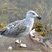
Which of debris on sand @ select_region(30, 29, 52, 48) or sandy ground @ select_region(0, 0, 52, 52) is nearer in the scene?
sandy ground @ select_region(0, 0, 52, 52)

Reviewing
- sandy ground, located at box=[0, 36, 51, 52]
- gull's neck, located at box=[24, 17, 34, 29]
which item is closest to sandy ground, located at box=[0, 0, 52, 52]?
sandy ground, located at box=[0, 36, 51, 52]

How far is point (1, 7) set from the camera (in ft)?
21.9

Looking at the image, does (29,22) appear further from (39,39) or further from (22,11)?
(22,11)

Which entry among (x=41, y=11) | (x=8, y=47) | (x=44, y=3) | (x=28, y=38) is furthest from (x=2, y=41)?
(x=44, y=3)

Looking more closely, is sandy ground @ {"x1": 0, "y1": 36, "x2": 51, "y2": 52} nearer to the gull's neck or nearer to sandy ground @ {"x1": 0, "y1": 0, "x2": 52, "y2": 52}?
sandy ground @ {"x1": 0, "y1": 0, "x2": 52, "y2": 52}

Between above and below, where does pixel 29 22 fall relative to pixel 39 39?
above

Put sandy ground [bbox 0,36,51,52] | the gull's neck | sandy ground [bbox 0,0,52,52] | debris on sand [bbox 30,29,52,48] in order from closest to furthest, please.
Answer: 1. the gull's neck
2. sandy ground [bbox 0,36,51,52]
3. sandy ground [bbox 0,0,52,52]
4. debris on sand [bbox 30,29,52,48]

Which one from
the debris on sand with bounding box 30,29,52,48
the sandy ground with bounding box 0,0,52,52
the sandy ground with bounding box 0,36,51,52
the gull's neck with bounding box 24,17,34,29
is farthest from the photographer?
the debris on sand with bounding box 30,29,52,48

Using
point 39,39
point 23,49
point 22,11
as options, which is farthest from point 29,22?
point 22,11

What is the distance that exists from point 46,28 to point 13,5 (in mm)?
1518

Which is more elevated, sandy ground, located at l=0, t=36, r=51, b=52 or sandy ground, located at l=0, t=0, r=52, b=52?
sandy ground, located at l=0, t=0, r=52, b=52

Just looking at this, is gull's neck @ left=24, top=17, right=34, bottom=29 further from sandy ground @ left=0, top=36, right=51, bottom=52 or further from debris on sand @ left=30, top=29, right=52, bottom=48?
debris on sand @ left=30, top=29, right=52, bottom=48

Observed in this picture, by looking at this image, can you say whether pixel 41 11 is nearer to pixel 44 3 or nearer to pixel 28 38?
pixel 44 3

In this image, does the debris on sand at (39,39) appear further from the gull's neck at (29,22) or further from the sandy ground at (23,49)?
the gull's neck at (29,22)
